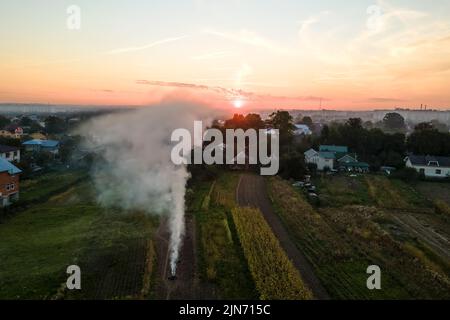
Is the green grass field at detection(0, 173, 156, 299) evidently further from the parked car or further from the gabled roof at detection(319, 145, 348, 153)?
the gabled roof at detection(319, 145, 348, 153)

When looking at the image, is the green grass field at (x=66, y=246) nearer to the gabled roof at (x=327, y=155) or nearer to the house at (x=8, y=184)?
the house at (x=8, y=184)

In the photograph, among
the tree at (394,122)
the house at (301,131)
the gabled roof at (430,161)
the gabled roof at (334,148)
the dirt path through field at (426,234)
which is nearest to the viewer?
the dirt path through field at (426,234)

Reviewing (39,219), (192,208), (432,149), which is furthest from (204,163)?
(432,149)

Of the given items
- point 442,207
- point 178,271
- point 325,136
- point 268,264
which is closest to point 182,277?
point 178,271

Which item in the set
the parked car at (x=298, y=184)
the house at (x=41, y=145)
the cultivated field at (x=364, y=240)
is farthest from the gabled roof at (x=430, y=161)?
the house at (x=41, y=145)

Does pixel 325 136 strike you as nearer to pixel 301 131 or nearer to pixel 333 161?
pixel 333 161
